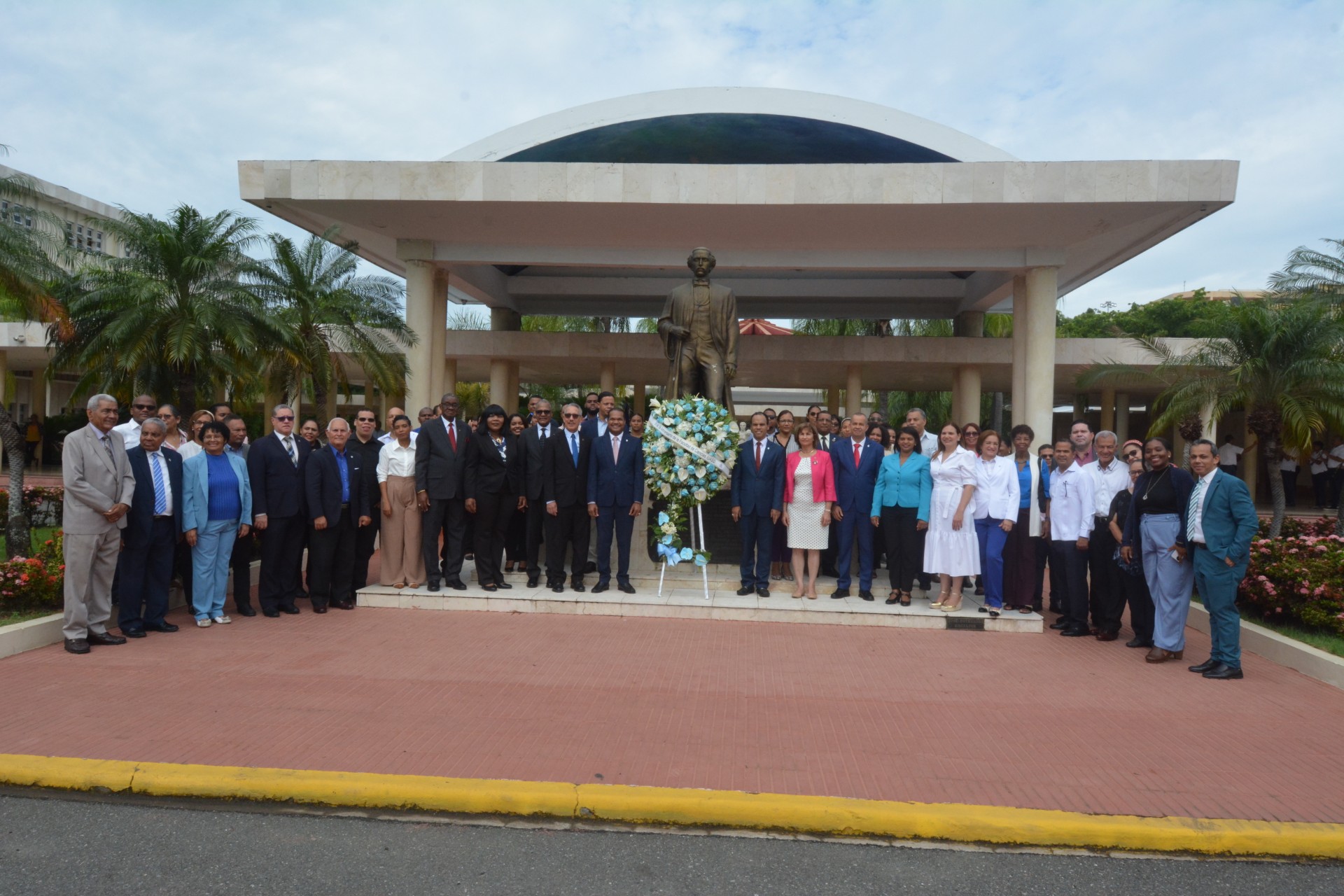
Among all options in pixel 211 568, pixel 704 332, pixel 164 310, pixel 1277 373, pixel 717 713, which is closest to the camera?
A: pixel 717 713

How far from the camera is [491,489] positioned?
28.5 ft

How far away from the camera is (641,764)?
450 centimetres

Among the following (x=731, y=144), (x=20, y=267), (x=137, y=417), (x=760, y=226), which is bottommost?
(x=137, y=417)

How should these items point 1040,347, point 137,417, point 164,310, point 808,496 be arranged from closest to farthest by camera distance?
point 137,417 < point 808,496 < point 164,310 < point 1040,347

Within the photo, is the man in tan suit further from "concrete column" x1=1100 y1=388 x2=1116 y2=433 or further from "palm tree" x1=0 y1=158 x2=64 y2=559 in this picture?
"concrete column" x1=1100 y1=388 x2=1116 y2=433

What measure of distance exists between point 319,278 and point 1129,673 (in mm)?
17299

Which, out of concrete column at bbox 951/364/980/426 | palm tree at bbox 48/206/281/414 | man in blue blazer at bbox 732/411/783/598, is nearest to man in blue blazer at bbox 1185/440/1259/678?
man in blue blazer at bbox 732/411/783/598

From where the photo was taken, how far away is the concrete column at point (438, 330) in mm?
18859

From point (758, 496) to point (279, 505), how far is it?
4.51 metres

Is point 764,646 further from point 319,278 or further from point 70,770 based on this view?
point 319,278

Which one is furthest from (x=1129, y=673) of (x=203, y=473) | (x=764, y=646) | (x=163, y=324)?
(x=163, y=324)

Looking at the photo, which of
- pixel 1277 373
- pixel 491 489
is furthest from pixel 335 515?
pixel 1277 373

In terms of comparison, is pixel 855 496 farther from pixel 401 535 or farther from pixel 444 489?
pixel 401 535

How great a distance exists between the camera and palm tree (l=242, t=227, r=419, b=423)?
58.4ft
